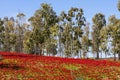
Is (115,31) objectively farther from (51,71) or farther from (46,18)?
(51,71)

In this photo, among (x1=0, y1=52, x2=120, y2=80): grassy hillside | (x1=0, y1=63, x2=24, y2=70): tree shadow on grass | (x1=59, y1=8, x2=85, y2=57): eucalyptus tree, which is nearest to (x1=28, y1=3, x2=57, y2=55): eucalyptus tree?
(x1=59, y1=8, x2=85, y2=57): eucalyptus tree

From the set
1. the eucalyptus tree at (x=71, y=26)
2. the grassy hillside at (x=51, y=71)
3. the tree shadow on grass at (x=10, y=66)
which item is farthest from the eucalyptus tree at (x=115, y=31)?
the tree shadow on grass at (x=10, y=66)

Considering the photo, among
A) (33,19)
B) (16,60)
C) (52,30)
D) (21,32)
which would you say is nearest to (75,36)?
(52,30)

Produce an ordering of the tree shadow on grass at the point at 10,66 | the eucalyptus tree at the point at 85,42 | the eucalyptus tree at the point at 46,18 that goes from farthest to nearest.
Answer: the eucalyptus tree at the point at 85,42 < the eucalyptus tree at the point at 46,18 < the tree shadow on grass at the point at 10,66

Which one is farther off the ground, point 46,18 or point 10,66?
point 46,18

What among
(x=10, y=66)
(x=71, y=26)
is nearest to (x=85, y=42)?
(x=71, y=26)

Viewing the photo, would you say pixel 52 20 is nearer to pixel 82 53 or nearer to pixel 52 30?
pixel 52 30

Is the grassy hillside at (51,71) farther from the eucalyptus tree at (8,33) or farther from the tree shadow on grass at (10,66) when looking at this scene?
the eucalyptus tree at (8,33)

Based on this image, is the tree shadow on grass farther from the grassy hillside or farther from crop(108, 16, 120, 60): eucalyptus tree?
crop(108, 16, 120, 60): eucalyptus tree

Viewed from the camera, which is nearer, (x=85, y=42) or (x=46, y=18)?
(x=46, y=18)

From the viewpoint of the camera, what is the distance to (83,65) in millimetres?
35906

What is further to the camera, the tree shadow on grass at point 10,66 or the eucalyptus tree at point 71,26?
the eucalyptus tree at point 71,26

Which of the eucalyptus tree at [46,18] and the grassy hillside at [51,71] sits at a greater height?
the eucalyptus tree at [46,18]

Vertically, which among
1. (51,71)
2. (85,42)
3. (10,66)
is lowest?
(51,71)
